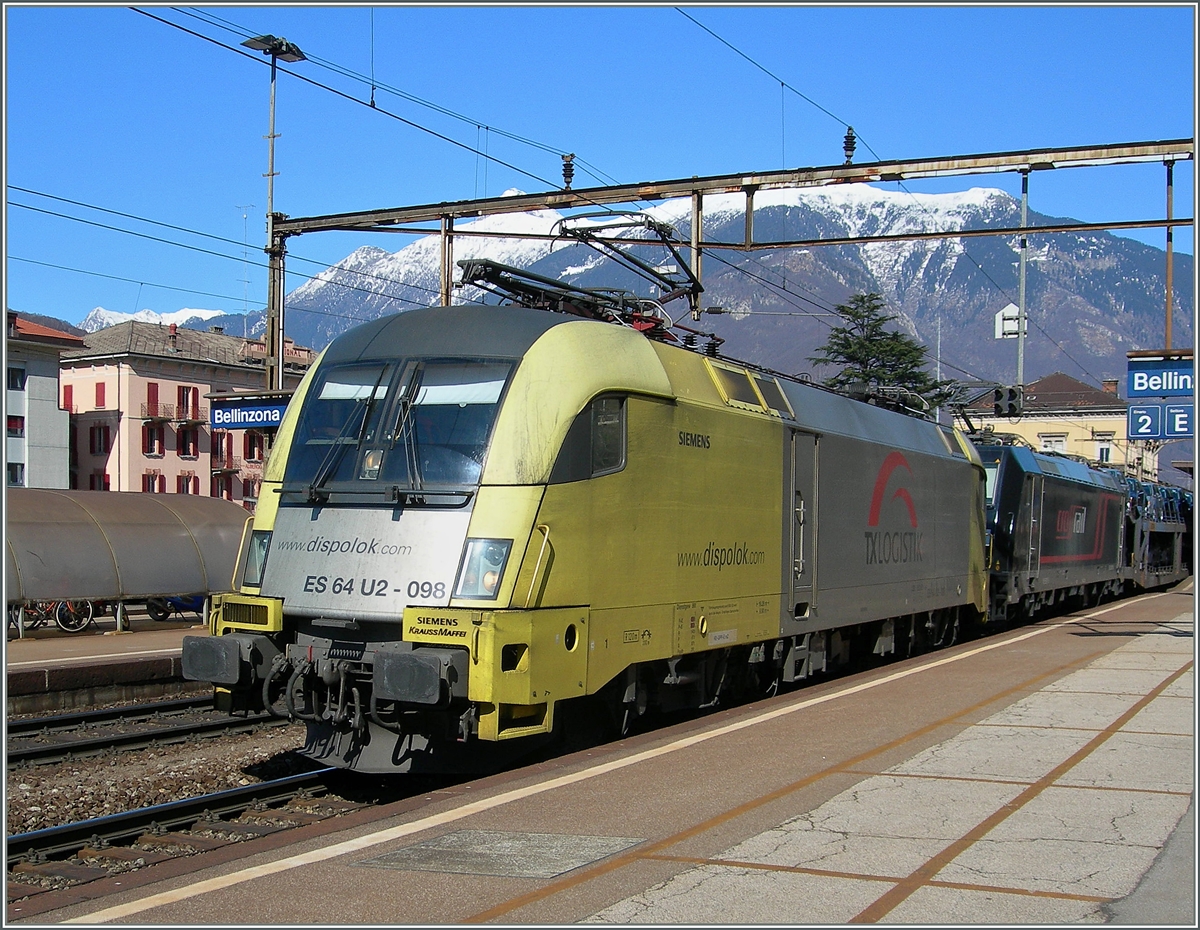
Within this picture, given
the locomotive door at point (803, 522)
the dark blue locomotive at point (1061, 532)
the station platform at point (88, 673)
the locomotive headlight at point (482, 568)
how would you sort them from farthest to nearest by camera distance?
the dark blue locomotive at point (1061, 532), the station platform at point (88, 673), the locomotive door at point (803, 522), the locomotive headlight at point (482, 568)

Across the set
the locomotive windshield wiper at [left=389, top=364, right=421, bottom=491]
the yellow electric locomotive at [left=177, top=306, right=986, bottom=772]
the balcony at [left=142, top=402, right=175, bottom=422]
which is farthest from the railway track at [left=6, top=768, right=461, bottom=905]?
the balcony at [left=142, top=402, right=175, bottom=422]

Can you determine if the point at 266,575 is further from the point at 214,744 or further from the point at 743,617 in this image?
the point at 743,617

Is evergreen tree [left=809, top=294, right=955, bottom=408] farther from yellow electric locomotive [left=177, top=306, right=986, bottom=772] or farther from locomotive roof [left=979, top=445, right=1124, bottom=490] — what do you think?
yellow electric locomotive [left=177, top=306, right=986, bottom=772]

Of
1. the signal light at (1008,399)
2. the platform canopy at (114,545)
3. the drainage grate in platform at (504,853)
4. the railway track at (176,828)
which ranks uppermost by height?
the signal light at (1008,399)

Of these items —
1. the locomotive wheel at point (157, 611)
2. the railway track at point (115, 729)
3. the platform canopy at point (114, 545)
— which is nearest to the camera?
the railway track at point (115, 729)

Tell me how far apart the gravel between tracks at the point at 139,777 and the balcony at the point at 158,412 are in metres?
48.4

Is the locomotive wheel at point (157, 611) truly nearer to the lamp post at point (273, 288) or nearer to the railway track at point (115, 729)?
the lamp post at point (273, 288)

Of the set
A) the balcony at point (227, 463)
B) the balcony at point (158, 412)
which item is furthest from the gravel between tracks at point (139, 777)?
the balcony at point (227, 463)

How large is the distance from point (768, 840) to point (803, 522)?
6.69 meters

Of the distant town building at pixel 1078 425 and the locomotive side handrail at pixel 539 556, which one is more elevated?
the distant town building at pixel 1078 425

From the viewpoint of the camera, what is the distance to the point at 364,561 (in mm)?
8617

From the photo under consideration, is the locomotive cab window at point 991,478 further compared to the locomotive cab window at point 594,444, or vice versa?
the locomotive cab window at point 991,478

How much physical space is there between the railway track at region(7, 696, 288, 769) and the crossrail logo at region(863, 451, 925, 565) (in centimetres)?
715

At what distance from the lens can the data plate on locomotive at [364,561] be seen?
838 cm
